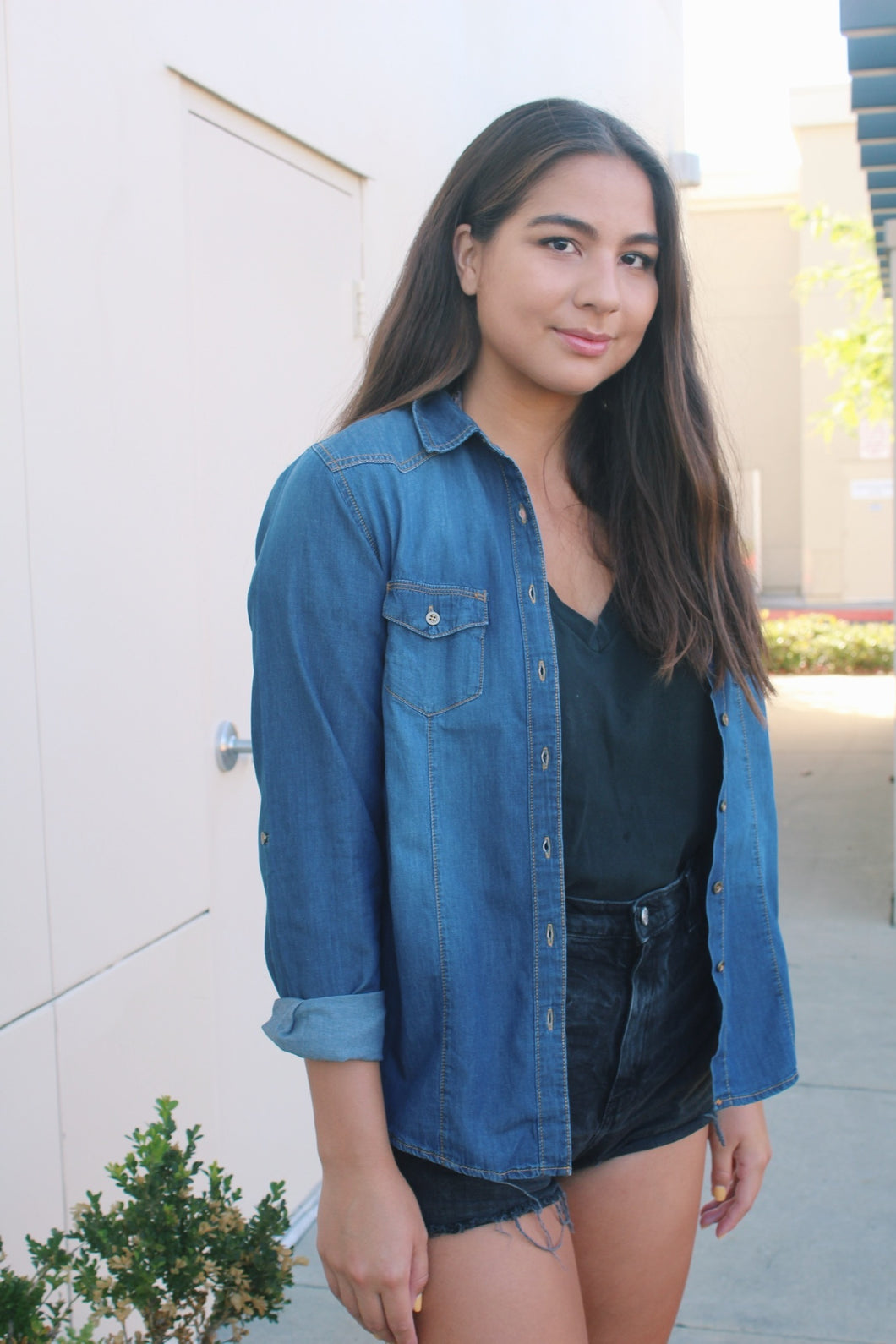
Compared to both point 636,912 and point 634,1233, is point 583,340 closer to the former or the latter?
point 636,912

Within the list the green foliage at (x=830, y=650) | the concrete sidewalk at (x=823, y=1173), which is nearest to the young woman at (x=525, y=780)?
the concrete sidewalk at (x=823, y=1173)

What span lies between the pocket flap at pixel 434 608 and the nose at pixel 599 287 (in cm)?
37

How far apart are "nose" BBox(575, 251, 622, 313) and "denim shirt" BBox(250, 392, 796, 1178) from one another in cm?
20

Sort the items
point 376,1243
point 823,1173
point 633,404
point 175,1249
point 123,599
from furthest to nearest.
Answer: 1. point 823,1173
2. point 123,599
3. point 633,404
4. point 175,1249
5. point 376,1243

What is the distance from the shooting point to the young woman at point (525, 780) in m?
1.42

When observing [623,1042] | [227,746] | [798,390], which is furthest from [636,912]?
[798,390]

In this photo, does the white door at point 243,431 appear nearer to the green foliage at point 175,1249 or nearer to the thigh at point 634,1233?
the green foliage at point 175,1249

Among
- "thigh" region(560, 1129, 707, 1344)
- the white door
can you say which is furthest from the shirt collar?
the white door

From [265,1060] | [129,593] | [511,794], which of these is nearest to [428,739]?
[511,794]

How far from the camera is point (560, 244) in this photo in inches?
62.4

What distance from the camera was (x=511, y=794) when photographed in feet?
4.89

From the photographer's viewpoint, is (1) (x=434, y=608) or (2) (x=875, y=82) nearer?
(1) (x=434, y=608)

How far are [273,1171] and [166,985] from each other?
84 centimetres

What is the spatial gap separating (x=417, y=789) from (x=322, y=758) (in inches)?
4.3
